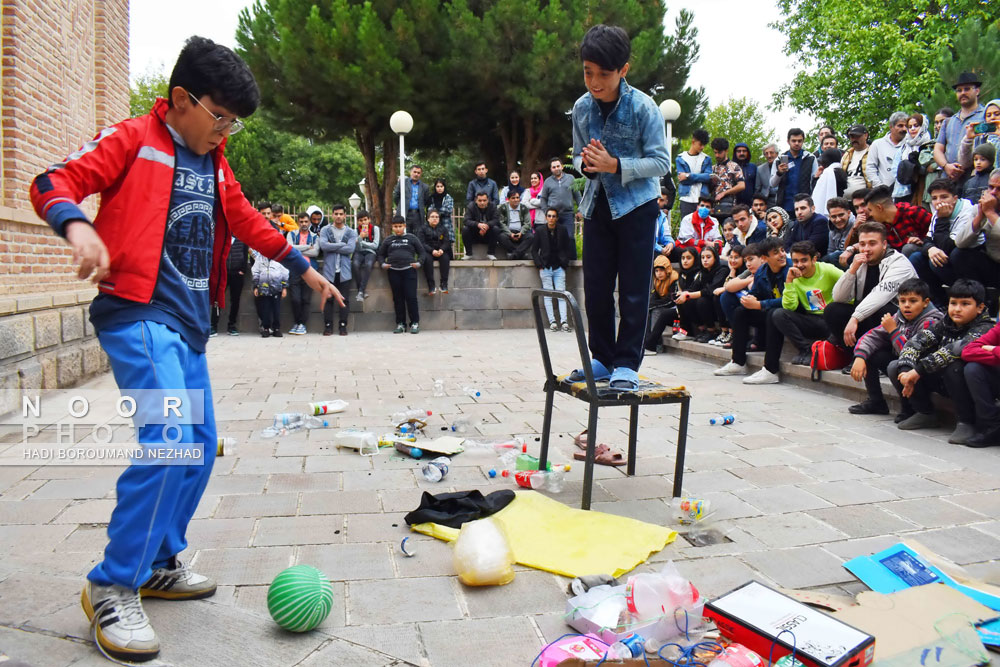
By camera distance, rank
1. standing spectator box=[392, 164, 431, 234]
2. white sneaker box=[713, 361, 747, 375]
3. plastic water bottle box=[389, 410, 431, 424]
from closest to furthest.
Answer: plastic water bottle box=[389, 410, 431, 424]
white sneaker box=[713, 361, 747, 375]
standing spectator box=[392, 164, 431, 234]

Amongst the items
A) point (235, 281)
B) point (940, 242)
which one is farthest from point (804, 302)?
point (235, 281)

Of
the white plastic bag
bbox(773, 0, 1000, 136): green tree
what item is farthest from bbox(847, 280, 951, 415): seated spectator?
bbox(773, 0, 1000, 136): green tree

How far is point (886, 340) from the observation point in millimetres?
6312

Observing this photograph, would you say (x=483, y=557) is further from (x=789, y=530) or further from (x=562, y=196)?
(x=562, y=196)

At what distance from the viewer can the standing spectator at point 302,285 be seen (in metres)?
13.3

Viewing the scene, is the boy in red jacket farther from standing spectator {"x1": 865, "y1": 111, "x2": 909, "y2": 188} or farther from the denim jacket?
standing spectator {"x1": 865, "y1": 111, "x2": 909, "y2": 188}

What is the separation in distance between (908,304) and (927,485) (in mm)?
2133

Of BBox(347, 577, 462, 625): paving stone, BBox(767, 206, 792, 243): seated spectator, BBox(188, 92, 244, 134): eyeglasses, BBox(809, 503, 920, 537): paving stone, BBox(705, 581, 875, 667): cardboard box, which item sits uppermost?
BBox(767, 206, 792, 243): seated spectator

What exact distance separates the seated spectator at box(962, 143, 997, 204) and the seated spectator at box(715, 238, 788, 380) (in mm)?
1923

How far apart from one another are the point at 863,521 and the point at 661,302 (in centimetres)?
752

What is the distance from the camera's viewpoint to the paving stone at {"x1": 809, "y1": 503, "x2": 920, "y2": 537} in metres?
3.58

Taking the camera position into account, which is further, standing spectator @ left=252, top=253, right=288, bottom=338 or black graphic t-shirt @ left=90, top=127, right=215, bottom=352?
standing spectator @ left=252, top=253, right=288, bottom=338

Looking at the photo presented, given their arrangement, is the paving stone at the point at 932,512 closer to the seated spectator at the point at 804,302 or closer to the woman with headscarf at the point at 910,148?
the seated spectator at the point at 804,302

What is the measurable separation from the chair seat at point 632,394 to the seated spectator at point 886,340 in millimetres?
3063
